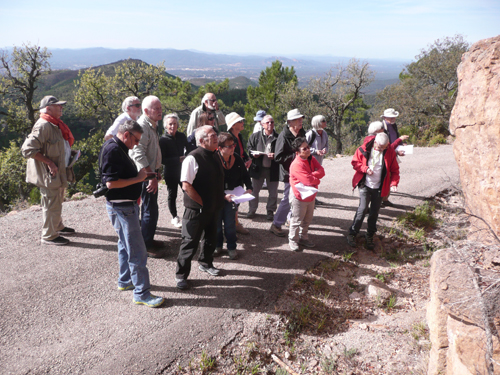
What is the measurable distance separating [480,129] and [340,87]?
24045mm

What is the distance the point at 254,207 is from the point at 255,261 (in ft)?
5.76

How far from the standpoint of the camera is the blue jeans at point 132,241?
366 centimetres

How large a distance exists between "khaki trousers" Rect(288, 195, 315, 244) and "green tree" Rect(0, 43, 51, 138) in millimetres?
22519

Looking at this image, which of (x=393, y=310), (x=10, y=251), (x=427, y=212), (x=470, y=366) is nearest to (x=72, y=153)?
(x=10, y=251)

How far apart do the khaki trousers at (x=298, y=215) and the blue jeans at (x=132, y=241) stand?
2.51 m

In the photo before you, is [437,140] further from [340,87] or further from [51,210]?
[51,210]

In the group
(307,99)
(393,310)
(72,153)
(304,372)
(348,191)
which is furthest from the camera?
(307,99)

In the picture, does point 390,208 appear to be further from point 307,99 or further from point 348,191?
point 307,99

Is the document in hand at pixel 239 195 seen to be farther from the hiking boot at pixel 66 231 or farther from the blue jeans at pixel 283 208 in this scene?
the hiking boot at pixel 66 231

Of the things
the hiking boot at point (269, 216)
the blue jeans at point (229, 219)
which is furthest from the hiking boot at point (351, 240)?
the blue jeans at point (229, 219)

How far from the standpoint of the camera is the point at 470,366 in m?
2.66

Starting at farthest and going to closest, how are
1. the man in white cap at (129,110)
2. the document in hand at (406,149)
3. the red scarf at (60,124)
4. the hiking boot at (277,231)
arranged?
1. the document in hand at (406,149)
2. the hiking boot at (277,231)
3. the red scarf at (60,124)
4. the man in white cap at (129,110)

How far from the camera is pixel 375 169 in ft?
17.5

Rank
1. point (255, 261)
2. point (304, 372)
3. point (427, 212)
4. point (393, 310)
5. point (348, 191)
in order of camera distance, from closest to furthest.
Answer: point (304, 372)
point (393, 310)
point (255, 261)
point (427, 212)
point (348, 191)
